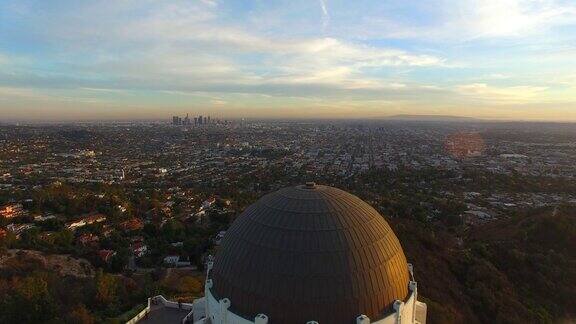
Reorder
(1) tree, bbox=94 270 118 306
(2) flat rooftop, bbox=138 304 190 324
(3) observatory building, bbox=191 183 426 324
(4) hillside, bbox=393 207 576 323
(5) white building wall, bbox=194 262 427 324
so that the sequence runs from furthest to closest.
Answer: (4) hillside, bbox=393 207 576 323
(1) tree, bbox=94 270 118 306
(2) flat rooftop, bbox=138 304 190 324
(3) observatory building, bbox=191 183 426 324
(5) white building wall, bbox=194 262 427 324

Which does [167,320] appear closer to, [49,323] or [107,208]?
[49,323]

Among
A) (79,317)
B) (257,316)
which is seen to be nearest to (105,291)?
(79,317)

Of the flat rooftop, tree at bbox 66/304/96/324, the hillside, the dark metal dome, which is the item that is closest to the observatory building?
the dark metal dome

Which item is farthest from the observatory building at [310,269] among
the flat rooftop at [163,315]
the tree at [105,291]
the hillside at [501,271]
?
the tree at [105,291]

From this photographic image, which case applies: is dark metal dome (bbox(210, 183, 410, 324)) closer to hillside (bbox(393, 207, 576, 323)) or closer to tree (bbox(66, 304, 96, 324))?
tree (bbox(66, 304, 96, 324))

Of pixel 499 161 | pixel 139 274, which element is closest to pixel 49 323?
pixel 139 274
